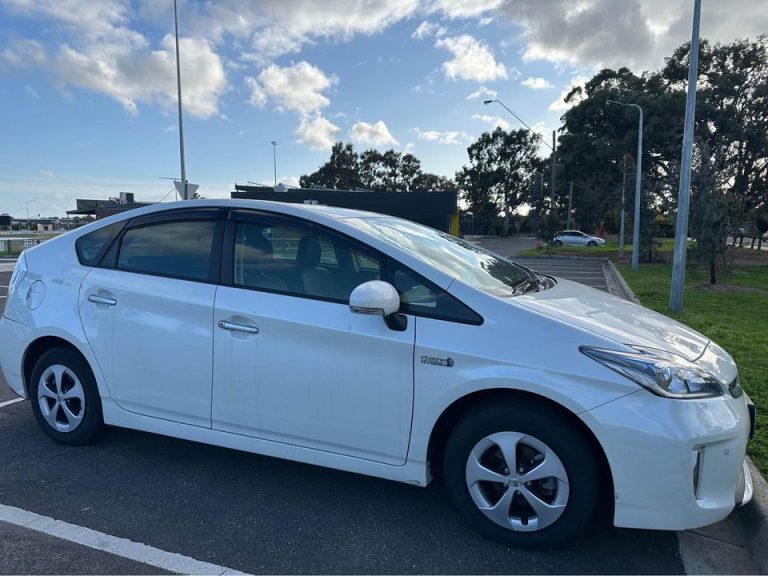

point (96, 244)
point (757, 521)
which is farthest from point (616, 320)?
point (96, 244)

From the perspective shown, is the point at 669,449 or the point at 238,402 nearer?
the point at 669,449

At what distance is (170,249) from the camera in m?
3.52

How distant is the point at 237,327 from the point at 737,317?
8.48 meters

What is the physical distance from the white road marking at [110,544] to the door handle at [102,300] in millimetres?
1247

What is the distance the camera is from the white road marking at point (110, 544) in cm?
250

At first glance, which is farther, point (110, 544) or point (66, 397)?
point (66, 397)

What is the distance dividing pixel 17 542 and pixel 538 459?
2558 millimetres

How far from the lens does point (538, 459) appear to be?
8.40 ft

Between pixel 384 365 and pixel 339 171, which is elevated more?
pixel 339 171

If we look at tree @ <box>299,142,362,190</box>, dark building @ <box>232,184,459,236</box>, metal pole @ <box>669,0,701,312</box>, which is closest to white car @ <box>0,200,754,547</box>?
metal pole @ <box>669,0,701,312</box>

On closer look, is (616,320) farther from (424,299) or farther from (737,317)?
(737,317)

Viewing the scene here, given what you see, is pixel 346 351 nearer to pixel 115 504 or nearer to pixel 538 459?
pixel 538 459

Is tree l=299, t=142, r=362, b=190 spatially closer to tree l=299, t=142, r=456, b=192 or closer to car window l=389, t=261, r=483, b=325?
tree l=299, t=142, r=456, b=192

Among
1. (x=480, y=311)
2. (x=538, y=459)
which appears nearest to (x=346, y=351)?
(x=480, y=311)
